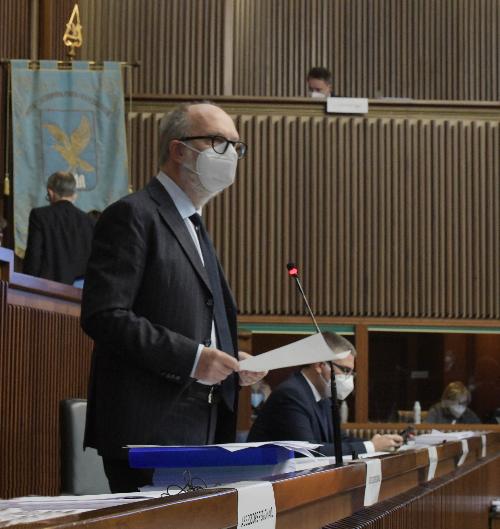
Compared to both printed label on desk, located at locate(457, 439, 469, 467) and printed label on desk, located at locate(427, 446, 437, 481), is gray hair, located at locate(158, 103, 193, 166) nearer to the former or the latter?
printed label on desk, located at locate(427, 446, 437, 481)

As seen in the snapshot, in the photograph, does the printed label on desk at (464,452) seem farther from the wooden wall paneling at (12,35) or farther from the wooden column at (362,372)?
the wooden wall paneling at (12,35)

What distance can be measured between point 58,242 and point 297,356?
4.68 meters

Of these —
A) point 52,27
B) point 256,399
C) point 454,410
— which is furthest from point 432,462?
point 52,27

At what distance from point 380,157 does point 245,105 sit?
1.17m

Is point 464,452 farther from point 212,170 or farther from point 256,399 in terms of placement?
point 256,399

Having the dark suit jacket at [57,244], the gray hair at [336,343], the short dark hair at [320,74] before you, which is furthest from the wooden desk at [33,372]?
the short dark hair at [320,74]

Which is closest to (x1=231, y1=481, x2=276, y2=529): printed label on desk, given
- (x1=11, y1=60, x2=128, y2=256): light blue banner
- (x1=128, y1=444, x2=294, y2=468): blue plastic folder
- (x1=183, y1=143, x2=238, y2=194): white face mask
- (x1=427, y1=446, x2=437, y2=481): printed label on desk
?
(x1=128, y1=444, x2=294, y2=468): blue plastic folder

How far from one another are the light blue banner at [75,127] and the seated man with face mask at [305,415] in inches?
143

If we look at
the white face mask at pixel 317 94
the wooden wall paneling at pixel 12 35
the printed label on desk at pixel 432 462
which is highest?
the wooden wall paneling at pixel 12 35

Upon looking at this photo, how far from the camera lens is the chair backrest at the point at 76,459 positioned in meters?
3.59

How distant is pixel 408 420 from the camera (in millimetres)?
8766

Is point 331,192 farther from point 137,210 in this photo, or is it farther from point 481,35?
point 137,210

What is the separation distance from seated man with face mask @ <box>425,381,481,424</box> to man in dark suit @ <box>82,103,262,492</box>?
5943 millimetres

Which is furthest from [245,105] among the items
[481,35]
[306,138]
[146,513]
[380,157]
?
[146,513]
